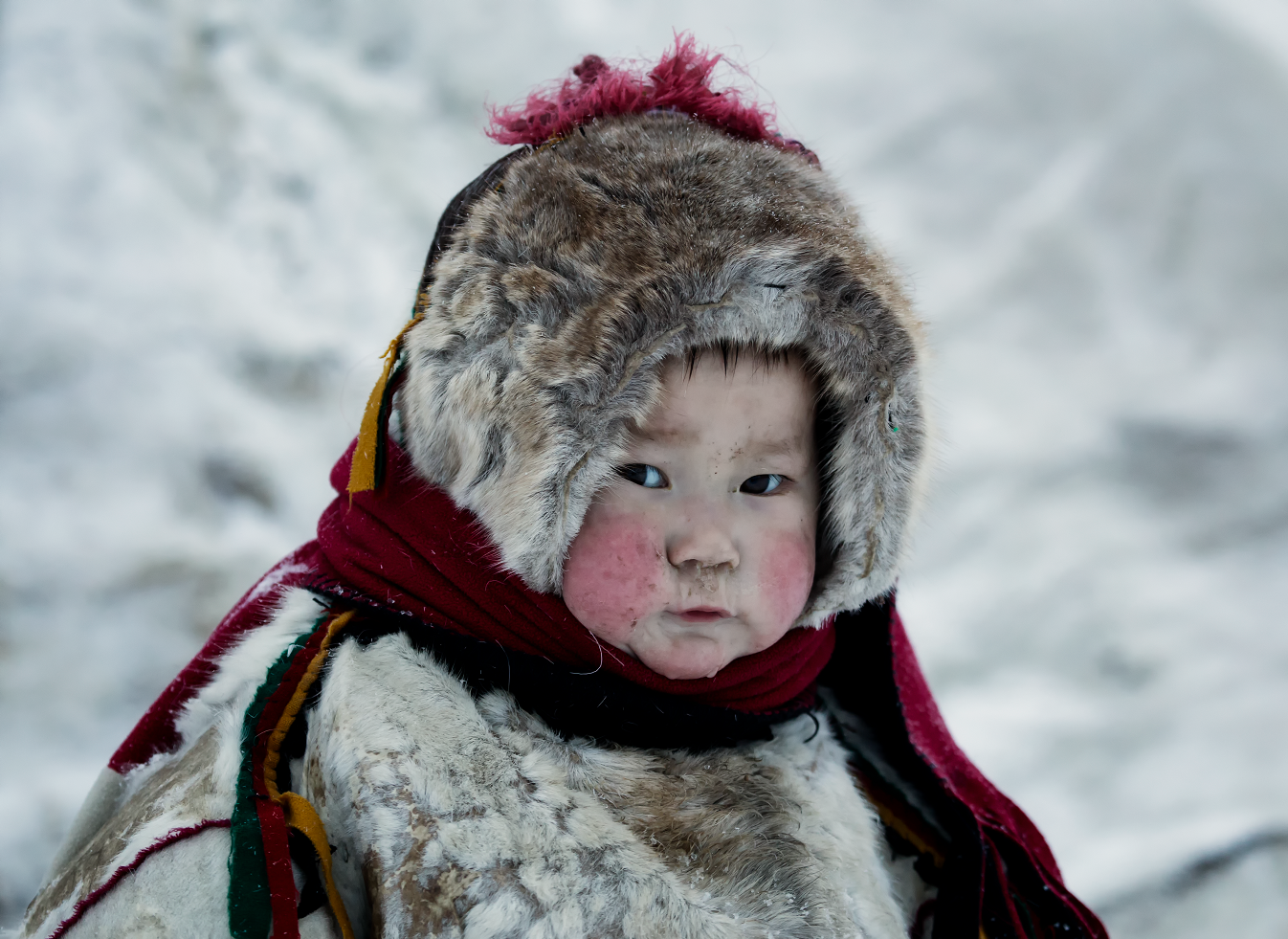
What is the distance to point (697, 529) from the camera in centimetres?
97

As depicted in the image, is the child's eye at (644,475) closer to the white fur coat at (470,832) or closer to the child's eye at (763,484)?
the child's eye at (763,484)

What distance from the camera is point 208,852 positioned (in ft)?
2.81

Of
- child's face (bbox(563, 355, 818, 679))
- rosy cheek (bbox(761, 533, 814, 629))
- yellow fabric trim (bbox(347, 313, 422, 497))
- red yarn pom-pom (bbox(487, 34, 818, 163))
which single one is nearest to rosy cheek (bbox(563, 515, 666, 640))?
child's face (bbox(563, 355, 818, 679))

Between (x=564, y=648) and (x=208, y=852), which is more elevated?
(x=564, y=648)

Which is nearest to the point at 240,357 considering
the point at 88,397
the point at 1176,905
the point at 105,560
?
the point at 88,397

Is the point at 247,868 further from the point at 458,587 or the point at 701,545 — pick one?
the point at 701,545

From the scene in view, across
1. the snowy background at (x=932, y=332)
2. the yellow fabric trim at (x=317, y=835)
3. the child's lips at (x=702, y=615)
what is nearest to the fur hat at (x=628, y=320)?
the child's lips at (x=702, y=615)

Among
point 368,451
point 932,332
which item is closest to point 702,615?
point 368,451

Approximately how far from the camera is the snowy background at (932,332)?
1709mm

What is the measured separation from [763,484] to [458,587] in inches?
12.8

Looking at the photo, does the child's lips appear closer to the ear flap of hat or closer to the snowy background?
the ear flap of hat

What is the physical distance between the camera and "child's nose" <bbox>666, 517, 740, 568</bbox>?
0.96 metres

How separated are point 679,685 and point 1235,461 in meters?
1.87

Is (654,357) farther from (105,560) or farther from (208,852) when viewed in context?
(105,560)
